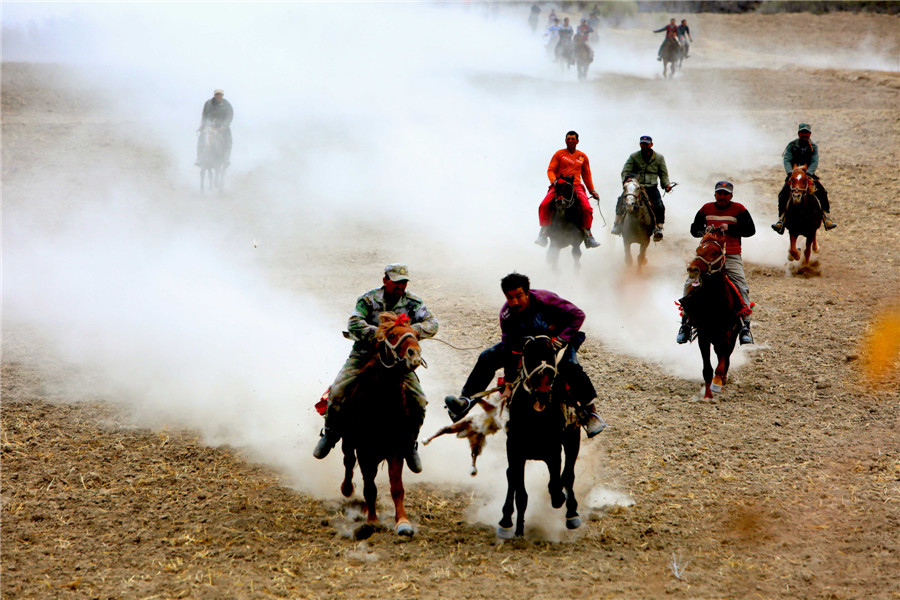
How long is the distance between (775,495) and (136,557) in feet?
16.5

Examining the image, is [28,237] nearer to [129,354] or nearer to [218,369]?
[129,354]

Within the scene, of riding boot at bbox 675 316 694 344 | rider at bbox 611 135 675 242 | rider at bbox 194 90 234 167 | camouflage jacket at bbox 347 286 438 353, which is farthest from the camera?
rider at bbox 194 90 234 167

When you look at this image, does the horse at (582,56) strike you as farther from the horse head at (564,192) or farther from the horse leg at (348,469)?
the horse leg at (348,469)

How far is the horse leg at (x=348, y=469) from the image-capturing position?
23.5ft

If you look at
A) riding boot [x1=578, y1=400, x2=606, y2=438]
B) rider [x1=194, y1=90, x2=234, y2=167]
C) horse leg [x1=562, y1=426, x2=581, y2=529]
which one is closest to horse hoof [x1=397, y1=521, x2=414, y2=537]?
horse leg [x1=562, y1=426, x2=581, y2=529]

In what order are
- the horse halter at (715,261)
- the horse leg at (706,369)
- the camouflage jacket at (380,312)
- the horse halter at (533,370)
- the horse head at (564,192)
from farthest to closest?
1. the horse head at (564,192)
2. the horse leg at (706,369)
3. the horse halter at (715,261)
4. the camouflage jacket at (380,312)
5. the horse halter at (533,370)

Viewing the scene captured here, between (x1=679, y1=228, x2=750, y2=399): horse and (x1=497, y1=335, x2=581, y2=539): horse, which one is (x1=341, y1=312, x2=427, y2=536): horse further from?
(x1=679, y1=228, x2=750, y2=399): horse

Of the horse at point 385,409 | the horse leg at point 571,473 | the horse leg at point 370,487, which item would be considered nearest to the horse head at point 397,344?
the horse at point 385,409

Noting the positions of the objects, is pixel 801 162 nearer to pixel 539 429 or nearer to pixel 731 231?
pixel 731 231

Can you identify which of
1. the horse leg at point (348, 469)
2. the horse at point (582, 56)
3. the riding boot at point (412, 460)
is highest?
the horse at point (582, 56)

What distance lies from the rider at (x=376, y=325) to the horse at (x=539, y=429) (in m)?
0.77

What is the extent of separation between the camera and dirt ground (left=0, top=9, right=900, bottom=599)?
19.7ft

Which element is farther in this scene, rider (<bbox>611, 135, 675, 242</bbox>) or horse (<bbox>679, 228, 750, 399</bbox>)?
rider (<bbox>611, 135, 675, 242</bbox>)

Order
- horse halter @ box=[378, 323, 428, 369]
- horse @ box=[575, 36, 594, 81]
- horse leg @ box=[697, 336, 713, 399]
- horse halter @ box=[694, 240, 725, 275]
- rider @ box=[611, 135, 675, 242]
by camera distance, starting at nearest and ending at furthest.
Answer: horse halter @ box=[378, 323, 428, 369] → horse halter @ box=[694, 240, 725, 275] → horse leg @ box=[697, 336, 713, 399] → rider @ box=[611, 135, 675, 242] → horse @ box=[575, 36, 594, 81]
